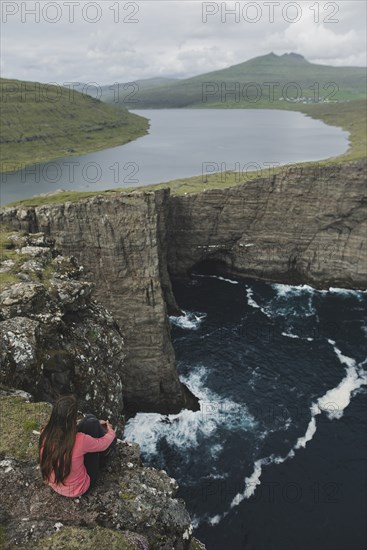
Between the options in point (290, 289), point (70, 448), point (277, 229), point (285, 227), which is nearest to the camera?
point (70, 448)

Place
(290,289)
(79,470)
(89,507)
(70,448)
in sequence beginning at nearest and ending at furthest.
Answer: (70,448) < (79,470) < (89,507) < (290,289)

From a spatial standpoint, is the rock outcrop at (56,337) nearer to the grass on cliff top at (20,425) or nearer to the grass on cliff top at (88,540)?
the grass on cliff top at (20,425)

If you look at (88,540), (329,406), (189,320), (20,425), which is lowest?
(329,406)

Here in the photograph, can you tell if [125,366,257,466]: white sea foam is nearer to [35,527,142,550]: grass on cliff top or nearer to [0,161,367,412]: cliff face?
[0,161,367,412]: cliff face

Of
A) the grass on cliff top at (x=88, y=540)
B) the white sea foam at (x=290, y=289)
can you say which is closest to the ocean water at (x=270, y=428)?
the white sea foam at (x=290, y=289)

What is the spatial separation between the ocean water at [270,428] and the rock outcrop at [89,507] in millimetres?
25798

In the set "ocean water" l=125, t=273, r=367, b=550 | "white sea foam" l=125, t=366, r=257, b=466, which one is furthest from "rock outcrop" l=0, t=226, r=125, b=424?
"white sea foam" l=125, t=366, r=257, b=466

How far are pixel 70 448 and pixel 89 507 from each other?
2.18 m

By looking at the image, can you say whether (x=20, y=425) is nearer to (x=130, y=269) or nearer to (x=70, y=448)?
(x=70, y=448)

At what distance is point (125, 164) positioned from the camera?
17675 centimetres

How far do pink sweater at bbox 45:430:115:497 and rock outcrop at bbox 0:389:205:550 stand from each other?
1.15ft

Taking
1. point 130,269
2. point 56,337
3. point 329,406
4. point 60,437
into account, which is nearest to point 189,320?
point 130,269

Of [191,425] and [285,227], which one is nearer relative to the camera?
[191,425]

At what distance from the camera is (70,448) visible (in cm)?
1194
